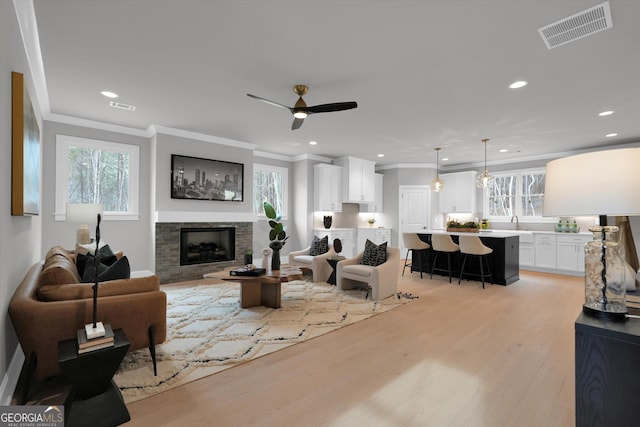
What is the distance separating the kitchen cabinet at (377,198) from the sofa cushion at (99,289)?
7.14 m

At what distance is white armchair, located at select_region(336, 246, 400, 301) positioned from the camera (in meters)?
4.40

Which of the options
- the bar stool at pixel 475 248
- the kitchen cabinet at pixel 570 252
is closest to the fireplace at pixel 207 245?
the bar stool at pixel 475 248

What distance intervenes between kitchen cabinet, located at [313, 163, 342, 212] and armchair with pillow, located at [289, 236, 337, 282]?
6.53 feet

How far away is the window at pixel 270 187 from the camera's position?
7508 millimetres

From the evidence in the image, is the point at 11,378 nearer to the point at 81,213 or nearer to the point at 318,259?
the point at 81,213

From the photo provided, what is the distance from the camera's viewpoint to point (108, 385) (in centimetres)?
196

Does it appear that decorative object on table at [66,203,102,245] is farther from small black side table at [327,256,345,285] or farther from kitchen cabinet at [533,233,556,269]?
kitchen cabinet at [533,233,556,269]

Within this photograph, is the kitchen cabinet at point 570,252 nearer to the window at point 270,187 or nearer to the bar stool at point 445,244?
the bar stool at point 445,244

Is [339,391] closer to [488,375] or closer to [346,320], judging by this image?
[488,375]

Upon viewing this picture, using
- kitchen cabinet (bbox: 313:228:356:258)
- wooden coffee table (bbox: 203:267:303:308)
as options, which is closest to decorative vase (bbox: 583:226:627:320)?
wooden coffee table (bbox: 203:267:303:308)

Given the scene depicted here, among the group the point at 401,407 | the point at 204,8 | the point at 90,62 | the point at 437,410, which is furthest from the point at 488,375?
the point at 90,62

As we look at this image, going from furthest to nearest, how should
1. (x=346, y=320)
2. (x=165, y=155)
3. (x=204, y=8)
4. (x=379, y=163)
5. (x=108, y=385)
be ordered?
1. (x=379, y=163)
2. (x=165, y=155)
3. (x=346, y=320)
4. (x=204, y=8)
5. (x=108, y=385)

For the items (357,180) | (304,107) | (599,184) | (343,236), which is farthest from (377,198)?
(599,184)

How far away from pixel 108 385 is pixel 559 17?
4.23 meters
